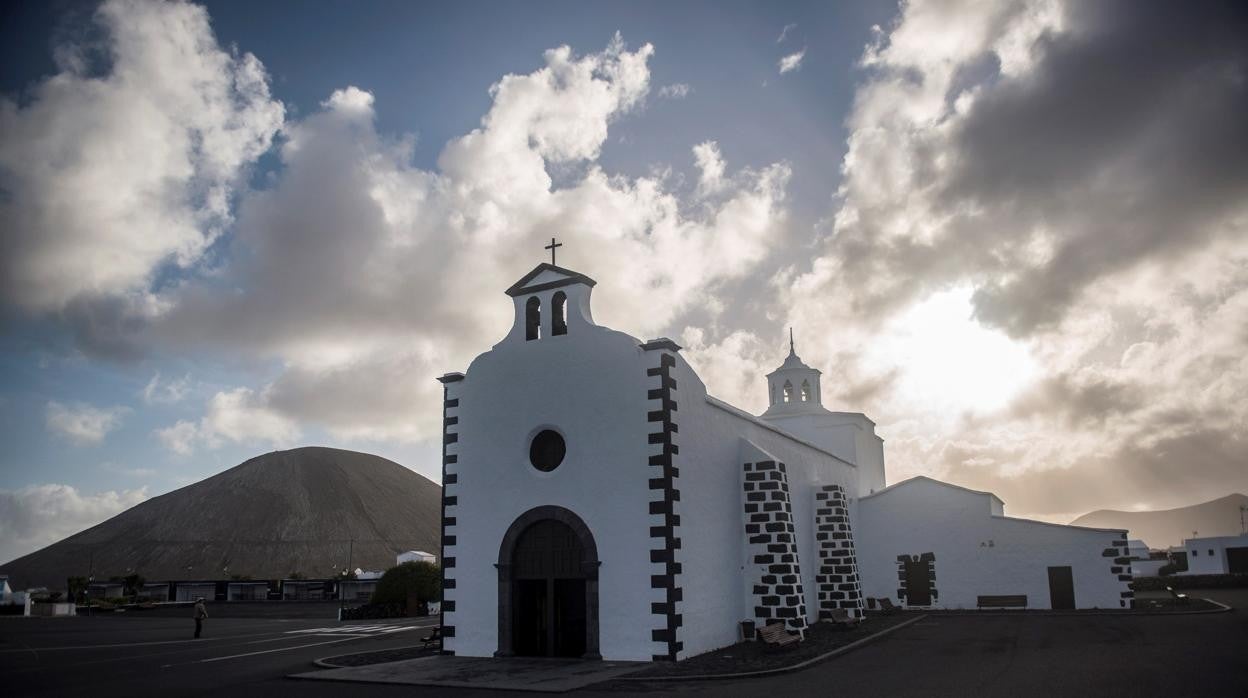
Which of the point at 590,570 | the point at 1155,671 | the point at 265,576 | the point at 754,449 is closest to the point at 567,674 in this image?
the point at 590,570

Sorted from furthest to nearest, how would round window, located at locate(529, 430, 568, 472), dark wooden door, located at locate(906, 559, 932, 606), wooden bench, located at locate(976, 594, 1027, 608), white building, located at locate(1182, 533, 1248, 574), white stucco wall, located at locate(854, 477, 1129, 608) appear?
white building, located at locate(1182, 533, 1248, 574) < dark wooden door, located at locate(906, 559, 932, 606) < wooden bench, located at locate(976, 594, 1027, 608) < white stucco wall, located at locate(854, 477, 1129, 608) < round window, located at locate(529, 430, 568, 472)

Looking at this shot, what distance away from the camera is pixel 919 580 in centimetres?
3325

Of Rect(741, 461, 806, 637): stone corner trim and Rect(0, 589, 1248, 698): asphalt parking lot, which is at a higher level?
Rect(741, 461, 806, 637): stone corner trim

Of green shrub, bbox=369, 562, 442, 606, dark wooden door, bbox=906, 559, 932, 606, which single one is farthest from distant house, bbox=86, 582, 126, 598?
dark wooden door, bbox=906, 559, 932, 606

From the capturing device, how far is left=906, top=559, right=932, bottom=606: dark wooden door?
33000mm

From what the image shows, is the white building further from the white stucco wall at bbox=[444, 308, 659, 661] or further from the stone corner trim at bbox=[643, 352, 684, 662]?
the white stucco wall at bbox=[444, 308, 659, 661]

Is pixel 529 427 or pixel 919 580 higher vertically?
pixel 529 427

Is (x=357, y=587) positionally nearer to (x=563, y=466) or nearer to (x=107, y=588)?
(x=107, y=588)

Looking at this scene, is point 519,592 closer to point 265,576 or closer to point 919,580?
point 919,580

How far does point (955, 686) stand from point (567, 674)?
23.0 feet

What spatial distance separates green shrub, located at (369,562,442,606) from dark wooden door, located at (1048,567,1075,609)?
26817 millimetres

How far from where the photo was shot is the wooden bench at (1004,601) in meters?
31.1

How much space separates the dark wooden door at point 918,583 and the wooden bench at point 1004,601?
1932 mm

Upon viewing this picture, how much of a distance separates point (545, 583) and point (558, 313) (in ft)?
21.2
